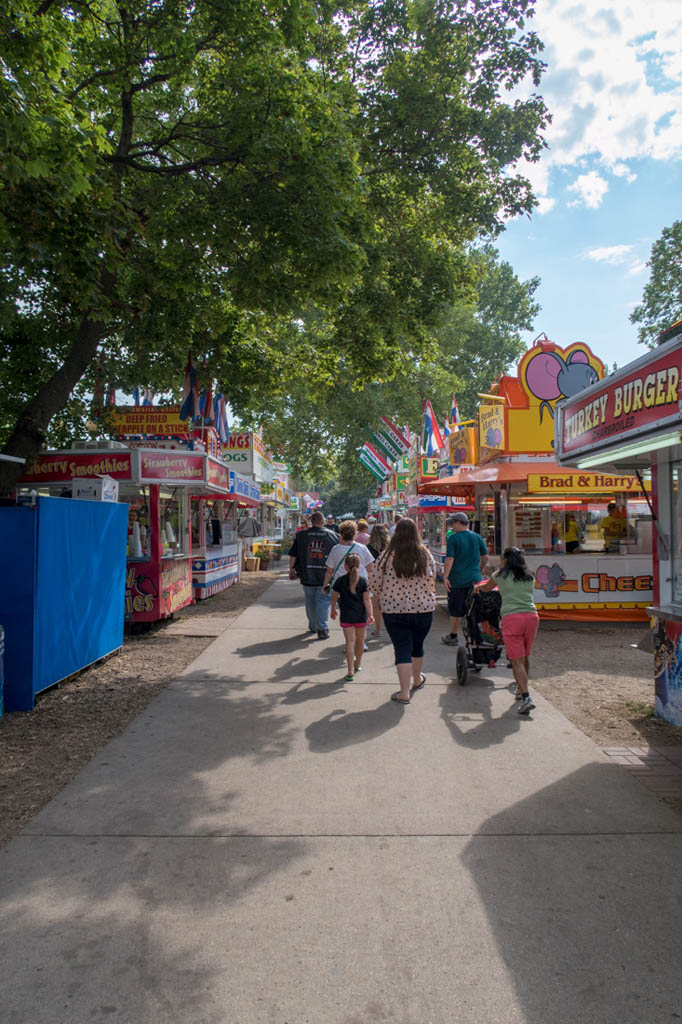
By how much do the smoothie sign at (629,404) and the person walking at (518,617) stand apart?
118 cm

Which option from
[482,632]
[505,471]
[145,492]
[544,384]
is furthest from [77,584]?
[544,384]

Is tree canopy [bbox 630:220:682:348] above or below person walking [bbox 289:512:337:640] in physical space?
above

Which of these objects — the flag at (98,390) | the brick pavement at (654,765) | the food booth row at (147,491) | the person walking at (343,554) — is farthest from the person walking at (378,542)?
the flag at (98,390)

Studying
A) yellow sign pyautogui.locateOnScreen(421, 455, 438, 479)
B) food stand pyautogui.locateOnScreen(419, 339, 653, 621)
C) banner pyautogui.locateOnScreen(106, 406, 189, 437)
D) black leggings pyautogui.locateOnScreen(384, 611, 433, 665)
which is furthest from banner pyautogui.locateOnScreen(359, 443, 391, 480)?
black leggings pyautogui.locateOnScreen(384, 611, 433, 665)

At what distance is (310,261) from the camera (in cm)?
835

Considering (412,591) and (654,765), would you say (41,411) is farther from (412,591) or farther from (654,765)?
(654,765)

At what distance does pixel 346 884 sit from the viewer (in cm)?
332

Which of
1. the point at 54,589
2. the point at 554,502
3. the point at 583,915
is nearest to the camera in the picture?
the point at 583,915

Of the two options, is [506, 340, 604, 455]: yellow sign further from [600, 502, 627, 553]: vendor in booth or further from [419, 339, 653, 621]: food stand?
[600, 502, 627, 553]: vendor in booth

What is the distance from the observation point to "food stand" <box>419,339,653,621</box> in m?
11.9

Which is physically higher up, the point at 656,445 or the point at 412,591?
the point at 656,445

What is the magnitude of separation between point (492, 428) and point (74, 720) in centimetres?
942

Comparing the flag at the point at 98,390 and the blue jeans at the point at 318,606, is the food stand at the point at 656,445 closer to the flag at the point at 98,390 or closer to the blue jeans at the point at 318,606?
the blue jeans at the point at 318,606

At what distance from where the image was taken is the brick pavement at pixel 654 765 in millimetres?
4637
